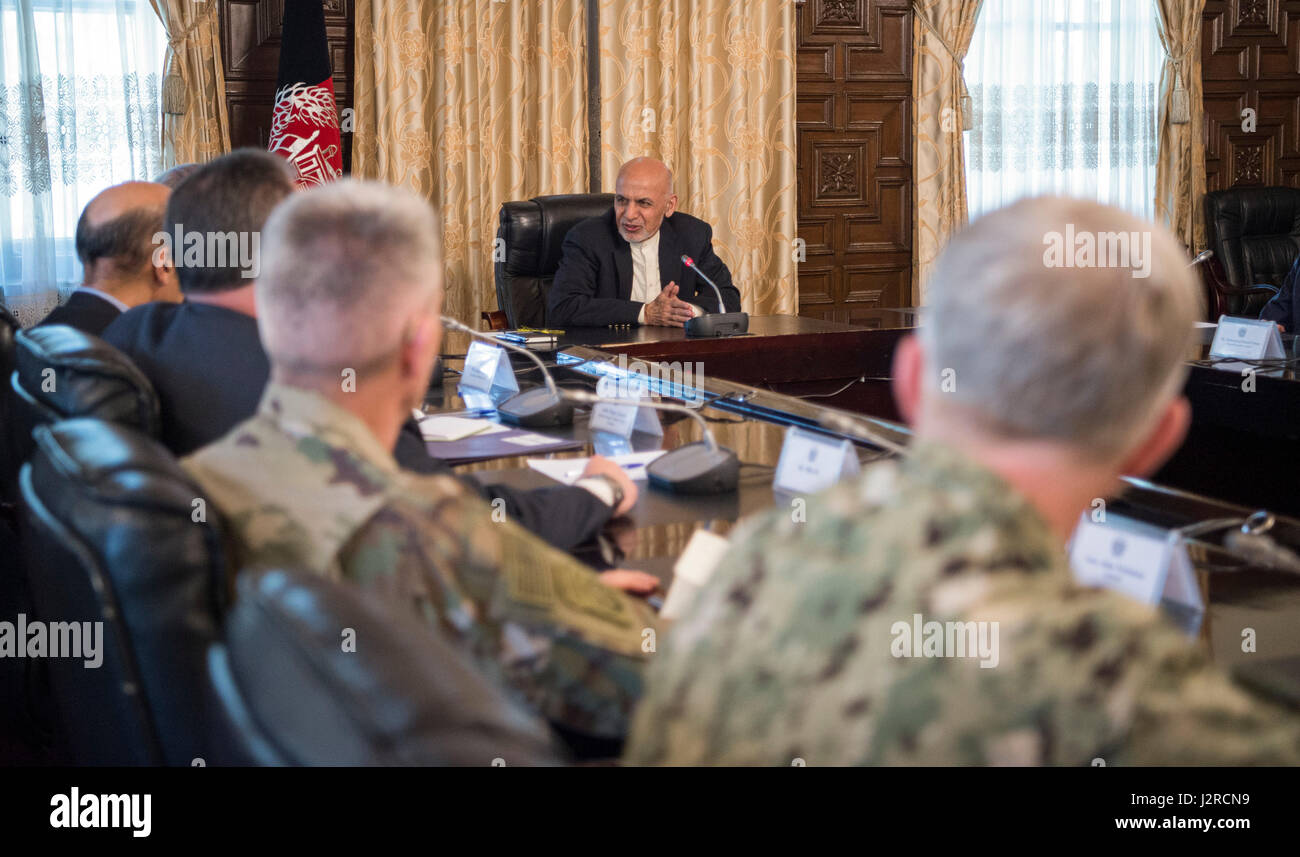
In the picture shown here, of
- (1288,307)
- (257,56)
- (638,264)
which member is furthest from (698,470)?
(257,56)

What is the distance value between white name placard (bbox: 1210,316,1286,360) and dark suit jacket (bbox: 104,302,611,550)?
2.43m

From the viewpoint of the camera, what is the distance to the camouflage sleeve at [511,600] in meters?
1.07

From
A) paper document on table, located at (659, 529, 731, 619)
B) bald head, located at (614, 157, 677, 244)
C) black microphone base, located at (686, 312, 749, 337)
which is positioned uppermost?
→ bald head, located at (614, 157, 677, 244)

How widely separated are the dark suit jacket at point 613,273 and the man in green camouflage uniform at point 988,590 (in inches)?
133

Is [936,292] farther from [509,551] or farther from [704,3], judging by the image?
[704,3]

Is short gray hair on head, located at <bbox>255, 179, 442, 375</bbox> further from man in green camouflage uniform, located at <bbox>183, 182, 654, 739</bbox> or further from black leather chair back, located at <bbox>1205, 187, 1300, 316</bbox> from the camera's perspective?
black leather chair back, located at <bbox>1205, 187, 1300, 316</bbox>

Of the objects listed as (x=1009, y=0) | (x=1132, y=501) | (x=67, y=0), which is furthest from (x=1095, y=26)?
(x=1132, y=501)

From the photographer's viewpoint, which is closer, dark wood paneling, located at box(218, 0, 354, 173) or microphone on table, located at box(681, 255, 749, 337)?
microphone on table, located at box(681, 255, 749, 337)

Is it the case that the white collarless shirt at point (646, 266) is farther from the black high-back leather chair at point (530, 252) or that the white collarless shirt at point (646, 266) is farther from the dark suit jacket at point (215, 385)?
the dark suit jacket at point (215, 385)

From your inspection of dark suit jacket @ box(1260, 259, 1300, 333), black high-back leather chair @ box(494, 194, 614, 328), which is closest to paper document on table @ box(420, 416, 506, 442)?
black high-back leather chair @ box(494, 194, 614, 328)

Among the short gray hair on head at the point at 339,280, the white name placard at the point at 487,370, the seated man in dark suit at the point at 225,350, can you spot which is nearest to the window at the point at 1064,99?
the white name placard at the point at 487,370

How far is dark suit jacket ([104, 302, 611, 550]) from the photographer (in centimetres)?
171

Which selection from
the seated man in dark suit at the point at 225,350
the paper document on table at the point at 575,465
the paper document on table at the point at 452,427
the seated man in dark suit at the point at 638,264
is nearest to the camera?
the seated man in dark suit at the point at 225,350

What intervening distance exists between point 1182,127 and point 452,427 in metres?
5.58
